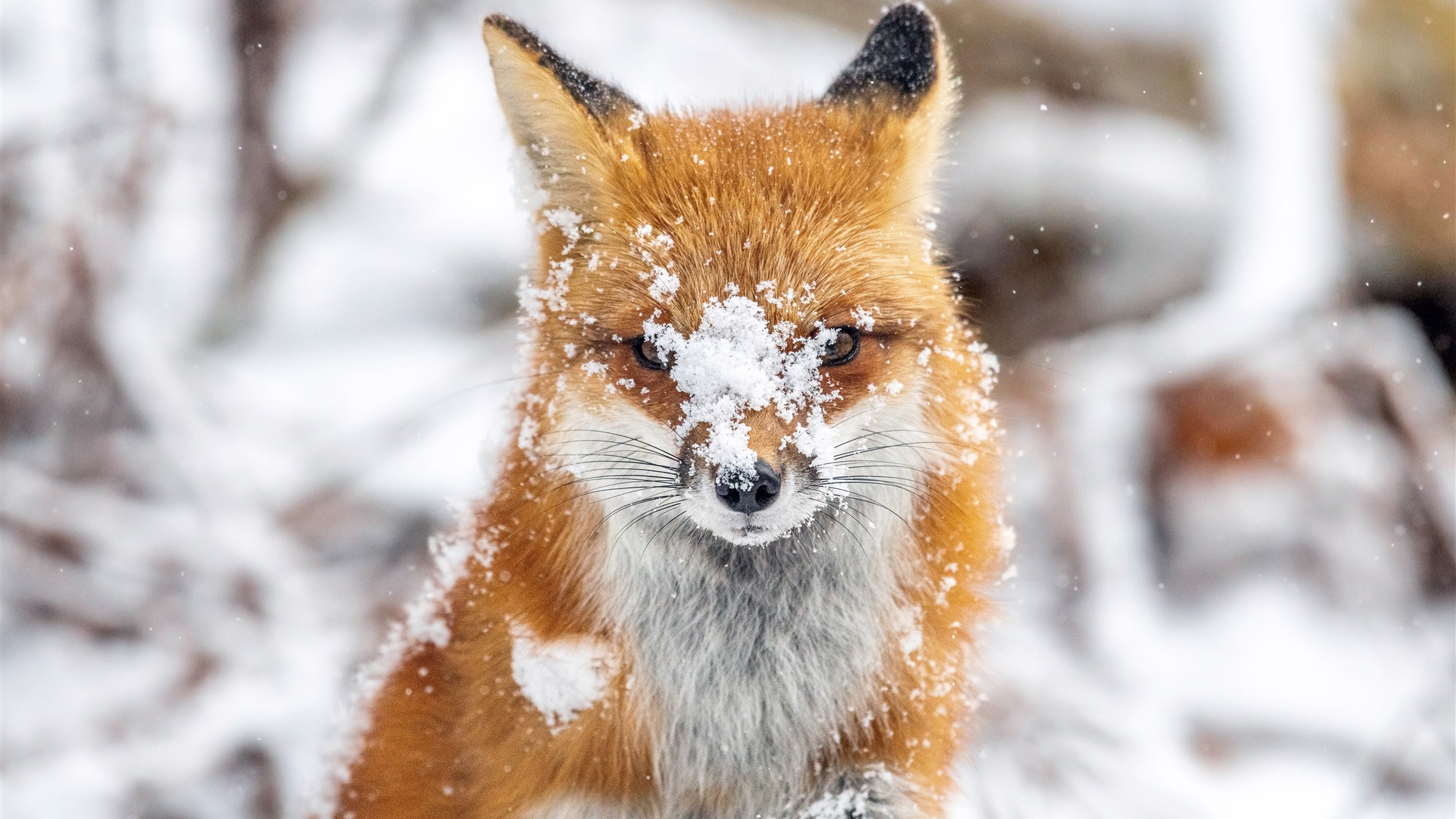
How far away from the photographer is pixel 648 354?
5.42ft

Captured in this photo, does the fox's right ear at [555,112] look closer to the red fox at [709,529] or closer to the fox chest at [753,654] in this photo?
the red fox at [709,529]

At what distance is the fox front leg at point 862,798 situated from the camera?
1.81 meters

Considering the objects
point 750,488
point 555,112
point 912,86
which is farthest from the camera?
point 912,86

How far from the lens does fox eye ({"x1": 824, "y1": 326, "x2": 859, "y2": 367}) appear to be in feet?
5.33

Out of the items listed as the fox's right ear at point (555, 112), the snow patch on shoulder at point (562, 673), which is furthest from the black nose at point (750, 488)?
the fox's right ear at point (555, 112)

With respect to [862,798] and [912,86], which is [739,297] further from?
[862,798]

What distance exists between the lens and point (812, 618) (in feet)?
6.09

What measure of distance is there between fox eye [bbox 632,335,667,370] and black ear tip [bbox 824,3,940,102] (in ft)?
2.01

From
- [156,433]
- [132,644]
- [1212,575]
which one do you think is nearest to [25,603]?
[132,644]

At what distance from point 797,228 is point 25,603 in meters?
3.43

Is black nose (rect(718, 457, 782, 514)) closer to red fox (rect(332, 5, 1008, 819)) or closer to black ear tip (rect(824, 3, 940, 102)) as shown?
red fox (rect(332, 5, 1008, 819))

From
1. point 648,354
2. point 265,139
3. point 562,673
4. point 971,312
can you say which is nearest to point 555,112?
point 648,354

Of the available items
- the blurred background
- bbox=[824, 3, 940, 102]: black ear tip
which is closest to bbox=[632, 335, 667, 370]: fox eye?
bbox=[824, 3, 940, 102]: black ear tip

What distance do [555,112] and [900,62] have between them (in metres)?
0.61
